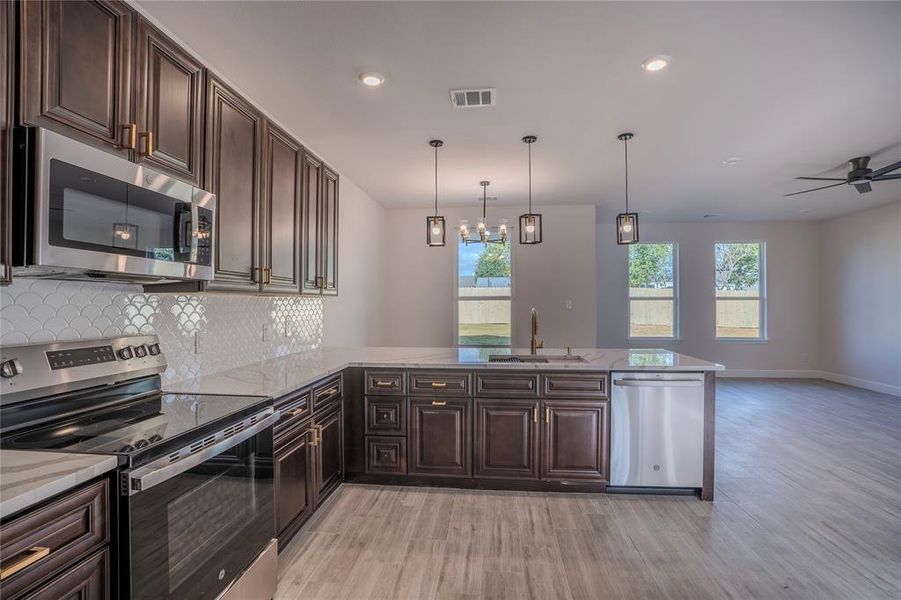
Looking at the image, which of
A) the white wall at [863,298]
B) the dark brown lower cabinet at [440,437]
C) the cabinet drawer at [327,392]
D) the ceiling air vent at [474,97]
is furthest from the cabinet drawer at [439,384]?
the white wall at [863,298]

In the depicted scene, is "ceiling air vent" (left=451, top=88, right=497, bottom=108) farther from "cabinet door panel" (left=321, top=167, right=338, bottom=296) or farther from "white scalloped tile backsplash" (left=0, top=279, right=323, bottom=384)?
"white scalloped tile backsplash" (left=0, top=279, right=323, bottom=384)

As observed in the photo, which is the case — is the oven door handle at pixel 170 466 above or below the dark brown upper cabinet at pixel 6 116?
below

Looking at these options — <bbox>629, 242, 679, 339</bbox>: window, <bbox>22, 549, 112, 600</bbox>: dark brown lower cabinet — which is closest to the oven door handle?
<bbox>22, 549, 112, 600</bbox>: dark brown lower cabinet

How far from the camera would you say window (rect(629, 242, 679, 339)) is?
300 inches

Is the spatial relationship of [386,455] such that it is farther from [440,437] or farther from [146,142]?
[146,142]

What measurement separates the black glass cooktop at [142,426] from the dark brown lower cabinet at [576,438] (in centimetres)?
189

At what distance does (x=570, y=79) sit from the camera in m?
2.51

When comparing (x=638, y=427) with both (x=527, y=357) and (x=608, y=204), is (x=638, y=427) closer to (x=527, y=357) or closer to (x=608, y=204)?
(x=527, y=357)

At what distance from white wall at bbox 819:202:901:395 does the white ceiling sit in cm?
312

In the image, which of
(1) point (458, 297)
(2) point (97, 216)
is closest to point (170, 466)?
(2) point (97, 216)

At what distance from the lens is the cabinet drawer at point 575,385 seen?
293 cm

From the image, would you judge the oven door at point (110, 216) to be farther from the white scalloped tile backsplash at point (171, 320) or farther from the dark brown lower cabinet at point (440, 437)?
the dark brown lower cabinet at point (440, 437)

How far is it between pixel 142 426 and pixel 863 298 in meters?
9.00

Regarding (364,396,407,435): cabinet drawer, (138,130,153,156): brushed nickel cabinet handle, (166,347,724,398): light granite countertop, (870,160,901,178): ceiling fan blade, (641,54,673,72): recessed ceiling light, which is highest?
(641,54,673,72): recessed ceiling light
